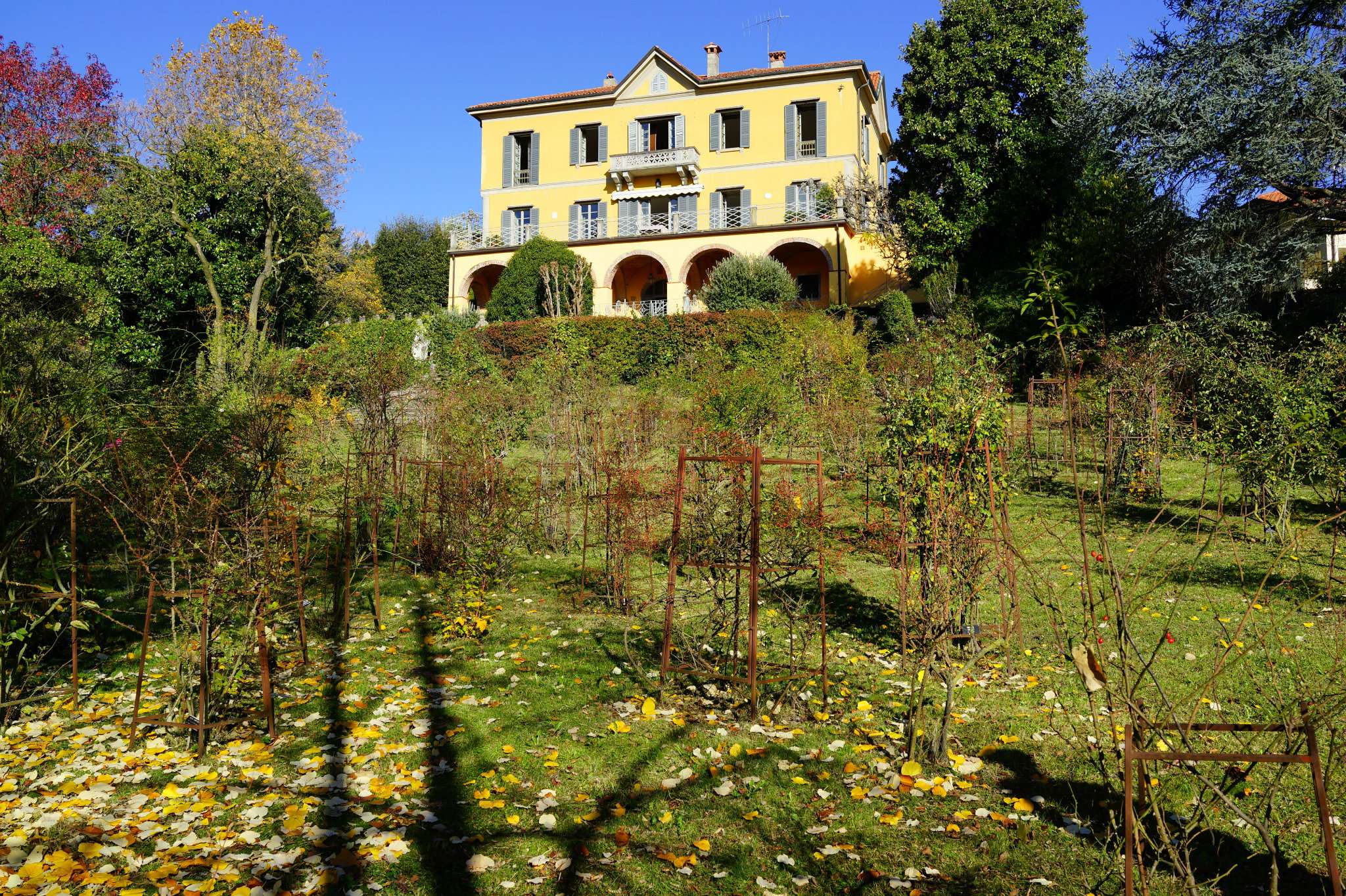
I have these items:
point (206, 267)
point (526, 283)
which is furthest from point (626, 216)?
point (206, 267)

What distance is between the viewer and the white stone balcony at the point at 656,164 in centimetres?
3372

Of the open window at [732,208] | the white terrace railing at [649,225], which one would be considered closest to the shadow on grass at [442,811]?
the white terrace railing at [649,225]

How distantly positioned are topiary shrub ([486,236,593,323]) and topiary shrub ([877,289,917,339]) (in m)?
10.6

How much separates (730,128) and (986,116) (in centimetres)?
1244

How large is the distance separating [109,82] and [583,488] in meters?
23.6

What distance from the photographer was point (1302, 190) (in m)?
18.1

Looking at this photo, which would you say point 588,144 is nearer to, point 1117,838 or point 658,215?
point 658,215

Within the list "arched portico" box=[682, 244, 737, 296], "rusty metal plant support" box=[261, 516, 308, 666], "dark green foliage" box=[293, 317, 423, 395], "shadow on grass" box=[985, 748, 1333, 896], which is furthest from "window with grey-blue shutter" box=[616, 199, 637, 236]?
"shadow on grass" box=[985, 748, 1333, 896]

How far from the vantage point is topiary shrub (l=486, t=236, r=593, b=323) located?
30.3 metres

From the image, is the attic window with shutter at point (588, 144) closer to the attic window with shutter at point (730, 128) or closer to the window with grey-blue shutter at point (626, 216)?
the window with grey-blue shutter at point (626, 216)

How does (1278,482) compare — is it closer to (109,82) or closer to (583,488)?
(583,488)

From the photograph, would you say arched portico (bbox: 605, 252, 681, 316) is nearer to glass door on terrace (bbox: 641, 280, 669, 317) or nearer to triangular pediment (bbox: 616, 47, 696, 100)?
glass door on terrace (bbox: 641, 280, 669, 317)

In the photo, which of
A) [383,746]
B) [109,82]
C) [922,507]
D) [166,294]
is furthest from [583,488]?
[109,82]

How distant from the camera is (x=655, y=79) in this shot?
3512cm
